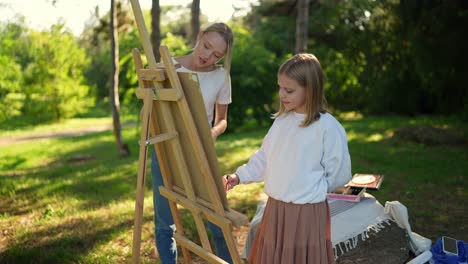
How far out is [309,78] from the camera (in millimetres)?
2154

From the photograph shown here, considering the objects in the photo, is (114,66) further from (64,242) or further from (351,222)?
(351,222)

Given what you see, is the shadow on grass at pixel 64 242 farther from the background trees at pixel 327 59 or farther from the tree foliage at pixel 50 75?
the tree foliage at pixel 50 75

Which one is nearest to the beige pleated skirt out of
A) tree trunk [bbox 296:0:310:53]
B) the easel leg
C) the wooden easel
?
the wooden easel

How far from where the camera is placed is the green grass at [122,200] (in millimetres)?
3920

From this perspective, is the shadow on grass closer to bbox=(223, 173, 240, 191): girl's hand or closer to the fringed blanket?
the fringed blanket

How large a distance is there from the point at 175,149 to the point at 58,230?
2.47 meters

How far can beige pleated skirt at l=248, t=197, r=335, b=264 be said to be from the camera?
7.41 ft

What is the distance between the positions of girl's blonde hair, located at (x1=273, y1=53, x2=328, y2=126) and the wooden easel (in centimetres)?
48

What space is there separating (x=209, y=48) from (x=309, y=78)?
0.70 m

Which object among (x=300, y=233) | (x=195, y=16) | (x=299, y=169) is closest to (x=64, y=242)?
(x=300, y=233)

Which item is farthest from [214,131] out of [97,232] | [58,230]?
[58,230]

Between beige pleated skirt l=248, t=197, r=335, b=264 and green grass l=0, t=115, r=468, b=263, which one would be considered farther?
green grass l=0, t=115, r=468, b=263

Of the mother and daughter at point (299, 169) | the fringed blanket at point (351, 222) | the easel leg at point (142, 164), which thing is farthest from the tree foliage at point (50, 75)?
the mother and daughter at point (299, 169)

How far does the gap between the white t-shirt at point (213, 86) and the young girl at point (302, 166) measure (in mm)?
534
